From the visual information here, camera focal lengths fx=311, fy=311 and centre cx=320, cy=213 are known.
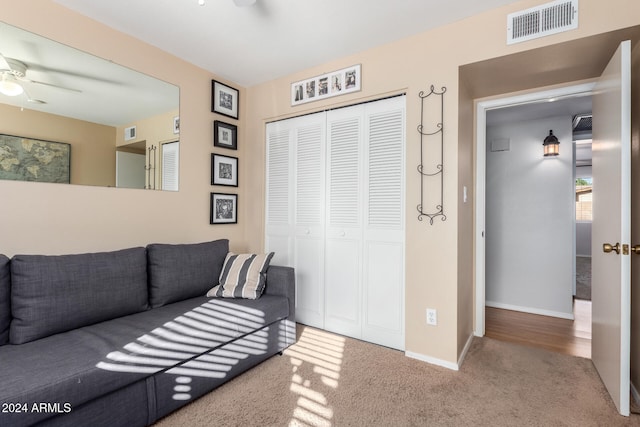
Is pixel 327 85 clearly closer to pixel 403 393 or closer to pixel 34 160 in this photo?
pixel 34 160

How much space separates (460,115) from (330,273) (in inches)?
67.1

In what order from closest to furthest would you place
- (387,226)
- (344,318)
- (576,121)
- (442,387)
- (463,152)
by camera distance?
(442,387) → (463,152) → (387,226) → (344,318) → (576,121)

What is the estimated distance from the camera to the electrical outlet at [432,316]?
7.60ft

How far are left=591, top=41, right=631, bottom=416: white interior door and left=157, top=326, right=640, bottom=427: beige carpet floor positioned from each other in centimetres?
24

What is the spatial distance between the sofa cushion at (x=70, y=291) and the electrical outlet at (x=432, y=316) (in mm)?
2031

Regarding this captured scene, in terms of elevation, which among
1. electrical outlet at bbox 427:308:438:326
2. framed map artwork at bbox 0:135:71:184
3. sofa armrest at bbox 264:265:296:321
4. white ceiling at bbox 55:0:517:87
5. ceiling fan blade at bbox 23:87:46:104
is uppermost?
white ceiling at bbox 55:0:517:87

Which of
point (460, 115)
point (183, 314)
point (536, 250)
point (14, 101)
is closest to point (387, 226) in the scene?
point (460, 115)

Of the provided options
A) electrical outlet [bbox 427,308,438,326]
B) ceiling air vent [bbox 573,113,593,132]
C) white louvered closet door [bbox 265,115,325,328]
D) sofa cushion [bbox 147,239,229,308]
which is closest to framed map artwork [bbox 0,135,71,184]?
sofa cushion [bbox 147,239,229,308]

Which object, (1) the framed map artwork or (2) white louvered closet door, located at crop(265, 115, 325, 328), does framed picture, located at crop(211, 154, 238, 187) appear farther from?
(1) the framed map artwork

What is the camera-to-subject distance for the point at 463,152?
2412mm

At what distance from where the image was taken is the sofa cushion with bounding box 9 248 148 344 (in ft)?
5.39

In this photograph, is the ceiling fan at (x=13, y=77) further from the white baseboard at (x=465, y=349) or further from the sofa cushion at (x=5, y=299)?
the white baseboard at (x=465, y=349)

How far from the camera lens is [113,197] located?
2.31 meters

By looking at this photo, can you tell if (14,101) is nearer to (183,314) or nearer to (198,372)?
(183,314)
